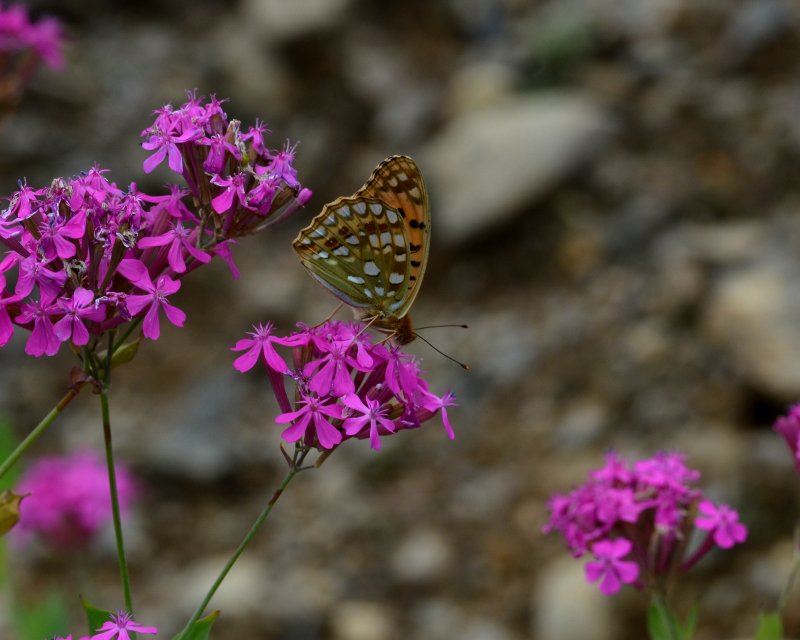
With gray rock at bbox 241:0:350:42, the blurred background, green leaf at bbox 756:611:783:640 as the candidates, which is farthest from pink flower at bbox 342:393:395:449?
gray rock at bbox 241:0:350:42

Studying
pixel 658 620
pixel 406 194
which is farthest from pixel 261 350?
pixel 658 620

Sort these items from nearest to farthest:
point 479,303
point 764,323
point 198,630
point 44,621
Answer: point 198,630
point 44,621
point 764,323
point 479,303

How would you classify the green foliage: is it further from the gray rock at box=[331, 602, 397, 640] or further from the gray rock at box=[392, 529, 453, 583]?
the gray rock at box=[392, 529, 453, 583]

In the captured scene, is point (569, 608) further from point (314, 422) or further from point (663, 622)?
point (314, 422)

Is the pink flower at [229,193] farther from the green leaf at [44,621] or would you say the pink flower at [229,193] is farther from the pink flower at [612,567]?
the green leaf at [44,621]

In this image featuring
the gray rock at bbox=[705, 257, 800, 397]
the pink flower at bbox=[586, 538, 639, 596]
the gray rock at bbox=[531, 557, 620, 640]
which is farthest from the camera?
the gray rock at bbox=[705, 257, 800, 397]

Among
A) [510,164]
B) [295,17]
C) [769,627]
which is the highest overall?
[295,17]
